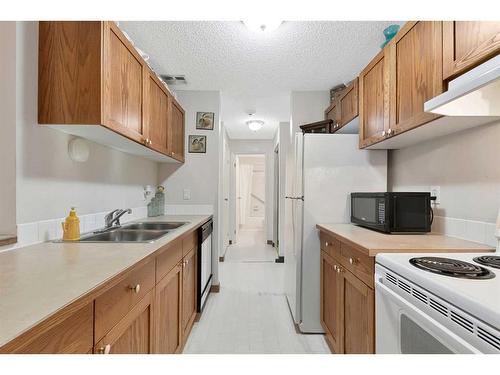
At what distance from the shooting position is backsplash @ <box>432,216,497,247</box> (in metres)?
1.34

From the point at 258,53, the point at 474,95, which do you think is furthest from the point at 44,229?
the point at 474,95

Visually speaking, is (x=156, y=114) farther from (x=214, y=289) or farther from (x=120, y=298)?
(x=214, y=289)

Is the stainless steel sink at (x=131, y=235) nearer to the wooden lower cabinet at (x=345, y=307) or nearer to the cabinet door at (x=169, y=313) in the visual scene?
the cabinet door at (x=169, y=313)

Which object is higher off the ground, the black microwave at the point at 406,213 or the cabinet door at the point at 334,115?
the cabinet door at the point at 334,115

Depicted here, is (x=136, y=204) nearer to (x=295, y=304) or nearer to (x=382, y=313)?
(x=295, y=304)

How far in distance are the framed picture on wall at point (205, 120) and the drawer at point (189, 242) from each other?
1.38 metres

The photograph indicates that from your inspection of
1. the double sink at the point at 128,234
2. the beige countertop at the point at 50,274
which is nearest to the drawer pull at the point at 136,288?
the beige countertop at the point at 50,274

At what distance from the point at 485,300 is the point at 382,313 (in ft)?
1.81

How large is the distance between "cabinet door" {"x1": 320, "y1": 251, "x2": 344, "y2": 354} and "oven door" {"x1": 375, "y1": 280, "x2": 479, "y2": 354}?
534 mm

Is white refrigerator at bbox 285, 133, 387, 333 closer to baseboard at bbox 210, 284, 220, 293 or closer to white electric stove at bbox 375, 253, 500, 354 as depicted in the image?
white electric stove at bbox 375, 253, 500, 354

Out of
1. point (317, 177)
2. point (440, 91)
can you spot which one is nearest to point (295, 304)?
point (317, 177)

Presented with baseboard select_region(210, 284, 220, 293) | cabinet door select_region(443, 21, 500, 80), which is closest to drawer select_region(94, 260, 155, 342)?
cabinet door select_region(443, 21, 500, 80)

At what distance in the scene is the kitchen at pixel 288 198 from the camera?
0.83 meters

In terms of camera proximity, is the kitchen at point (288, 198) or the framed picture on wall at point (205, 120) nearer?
the kitchen at point (288, 198)
